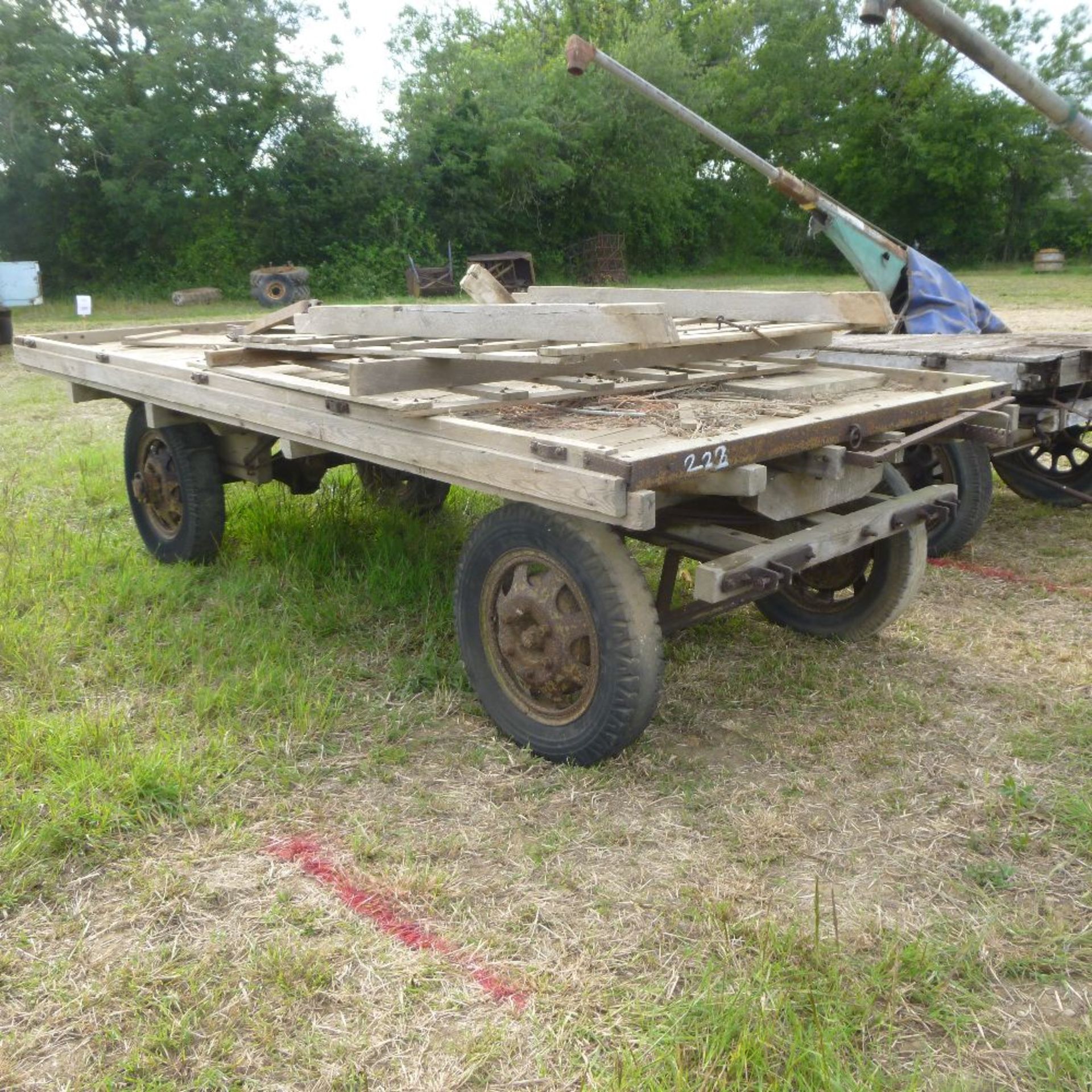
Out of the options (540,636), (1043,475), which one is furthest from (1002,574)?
(540,636)

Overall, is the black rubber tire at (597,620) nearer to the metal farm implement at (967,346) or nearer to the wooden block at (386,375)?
the wooden block at (386,375)

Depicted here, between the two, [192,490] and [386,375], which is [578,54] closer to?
[192,490]

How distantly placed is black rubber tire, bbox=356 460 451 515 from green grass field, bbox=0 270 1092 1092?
0.95 metres

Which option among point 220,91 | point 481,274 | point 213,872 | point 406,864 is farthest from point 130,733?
point 220,91

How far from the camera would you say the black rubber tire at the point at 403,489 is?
5957 millimetres

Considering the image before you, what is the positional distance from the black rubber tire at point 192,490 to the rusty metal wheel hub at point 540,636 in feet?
7.02

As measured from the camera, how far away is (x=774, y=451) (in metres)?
3.11

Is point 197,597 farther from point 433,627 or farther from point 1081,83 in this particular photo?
point 1081,83

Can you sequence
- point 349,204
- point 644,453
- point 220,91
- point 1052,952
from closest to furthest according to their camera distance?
point 1052,952
point 644,453
point 220,91
point 349,204

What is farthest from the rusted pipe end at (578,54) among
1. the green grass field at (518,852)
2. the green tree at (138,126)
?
the green tree at (138,126)

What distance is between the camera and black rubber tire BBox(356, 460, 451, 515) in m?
5.96

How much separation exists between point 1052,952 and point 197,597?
3699 mm

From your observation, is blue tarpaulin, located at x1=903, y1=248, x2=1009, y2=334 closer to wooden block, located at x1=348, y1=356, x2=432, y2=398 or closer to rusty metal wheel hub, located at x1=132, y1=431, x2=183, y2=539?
wooden block, located at x1=348, y1=356, x2=432, y2=398

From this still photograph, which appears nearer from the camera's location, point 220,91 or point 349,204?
point 220,91
